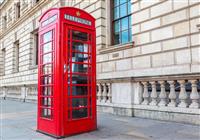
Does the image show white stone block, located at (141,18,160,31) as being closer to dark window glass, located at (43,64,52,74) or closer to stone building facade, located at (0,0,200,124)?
stone building facade, located at (0,0,200,124)

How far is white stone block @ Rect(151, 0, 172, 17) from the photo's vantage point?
255 inches

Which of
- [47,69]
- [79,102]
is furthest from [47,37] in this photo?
[79,102]

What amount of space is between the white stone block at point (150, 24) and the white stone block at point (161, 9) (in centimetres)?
18

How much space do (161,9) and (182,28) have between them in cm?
97

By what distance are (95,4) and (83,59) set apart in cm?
503

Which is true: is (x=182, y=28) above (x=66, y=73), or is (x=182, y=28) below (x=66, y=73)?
above

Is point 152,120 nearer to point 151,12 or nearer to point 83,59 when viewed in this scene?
point 83,59

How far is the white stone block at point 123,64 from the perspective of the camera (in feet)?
25.0

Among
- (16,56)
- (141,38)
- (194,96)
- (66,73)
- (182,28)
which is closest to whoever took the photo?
(66,73)

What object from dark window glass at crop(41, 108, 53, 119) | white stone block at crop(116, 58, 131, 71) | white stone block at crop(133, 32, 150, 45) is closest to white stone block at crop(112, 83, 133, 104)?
white stone block at crop(116, 58, 131, 71)

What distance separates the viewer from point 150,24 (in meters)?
6.98

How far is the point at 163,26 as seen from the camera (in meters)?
6.61

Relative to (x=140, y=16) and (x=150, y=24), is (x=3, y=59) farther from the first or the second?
(x=150, y=24)

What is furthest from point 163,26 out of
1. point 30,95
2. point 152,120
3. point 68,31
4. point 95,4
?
point 30,95
